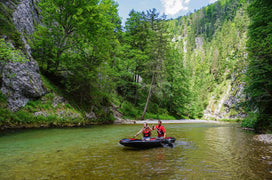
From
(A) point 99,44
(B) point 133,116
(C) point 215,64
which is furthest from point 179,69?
(C) point 215,64

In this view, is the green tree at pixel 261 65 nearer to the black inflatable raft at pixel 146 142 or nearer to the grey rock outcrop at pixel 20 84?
the black inflatable raft at pixel 146 142

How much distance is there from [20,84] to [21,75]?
2.54 feet

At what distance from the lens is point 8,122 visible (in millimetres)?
10969

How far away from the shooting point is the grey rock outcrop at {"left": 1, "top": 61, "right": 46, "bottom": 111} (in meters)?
11.6

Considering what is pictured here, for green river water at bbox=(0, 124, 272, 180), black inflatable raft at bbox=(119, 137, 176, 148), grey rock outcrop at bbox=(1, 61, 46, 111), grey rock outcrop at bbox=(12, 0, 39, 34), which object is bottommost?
green river water at bbox=(0, 124, 272, 180)

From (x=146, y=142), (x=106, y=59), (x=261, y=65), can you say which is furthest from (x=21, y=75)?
(x=261, y=65)

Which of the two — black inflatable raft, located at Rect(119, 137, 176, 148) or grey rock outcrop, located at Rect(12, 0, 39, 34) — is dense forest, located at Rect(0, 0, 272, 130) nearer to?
grey rock outcrop, located at Rect(12, 0, 39, 34)

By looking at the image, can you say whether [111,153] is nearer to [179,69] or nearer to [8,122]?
[8,122]

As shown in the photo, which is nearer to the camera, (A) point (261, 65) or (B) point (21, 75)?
(A) point (261, 65)

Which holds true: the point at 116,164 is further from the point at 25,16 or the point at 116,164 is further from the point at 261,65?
the point at 25,16

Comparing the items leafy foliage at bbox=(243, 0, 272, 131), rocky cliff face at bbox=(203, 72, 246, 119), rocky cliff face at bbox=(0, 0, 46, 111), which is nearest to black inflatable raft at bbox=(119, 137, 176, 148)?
leafy foliage at bbox=(243, 0, 272, 131)

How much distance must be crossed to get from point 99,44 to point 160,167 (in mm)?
15035

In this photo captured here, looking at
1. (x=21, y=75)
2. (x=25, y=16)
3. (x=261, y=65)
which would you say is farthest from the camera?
(x=25, y=16)

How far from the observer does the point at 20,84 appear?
41.1 feet
